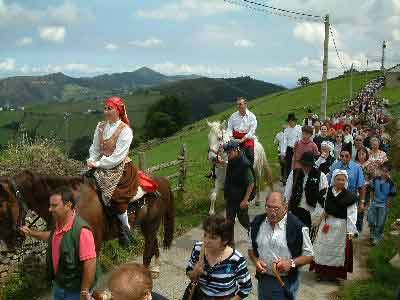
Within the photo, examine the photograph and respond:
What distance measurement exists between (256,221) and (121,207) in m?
2.42

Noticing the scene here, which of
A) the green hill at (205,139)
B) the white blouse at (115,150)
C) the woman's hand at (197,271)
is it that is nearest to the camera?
the woman's hand at (197,271)

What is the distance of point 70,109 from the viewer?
137375 mm

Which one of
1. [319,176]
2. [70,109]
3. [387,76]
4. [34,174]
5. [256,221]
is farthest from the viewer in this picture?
[70,109]

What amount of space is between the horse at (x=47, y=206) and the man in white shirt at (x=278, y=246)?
1774 millimetres

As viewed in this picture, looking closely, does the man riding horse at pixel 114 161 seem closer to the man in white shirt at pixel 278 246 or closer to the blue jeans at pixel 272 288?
the man in white shirt at pixel 278 246

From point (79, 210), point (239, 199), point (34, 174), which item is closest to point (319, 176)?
point (239, 199)

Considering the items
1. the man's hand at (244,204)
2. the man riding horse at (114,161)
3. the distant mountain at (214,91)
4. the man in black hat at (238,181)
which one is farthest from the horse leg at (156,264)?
the distant mountain at (214,91)

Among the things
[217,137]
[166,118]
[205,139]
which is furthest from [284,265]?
[166,118]

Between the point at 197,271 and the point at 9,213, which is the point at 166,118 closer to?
the point at 9,213

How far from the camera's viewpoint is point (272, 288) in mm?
4629

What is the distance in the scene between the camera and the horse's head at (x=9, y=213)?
5.58 metres

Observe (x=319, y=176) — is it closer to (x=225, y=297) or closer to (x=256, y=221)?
(x=256, y=221)

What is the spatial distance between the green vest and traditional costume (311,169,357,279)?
4092mm

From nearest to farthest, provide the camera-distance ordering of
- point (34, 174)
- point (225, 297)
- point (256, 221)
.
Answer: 1. point (225, 297)
2. point (256, 221)
3. point (34, 174)
